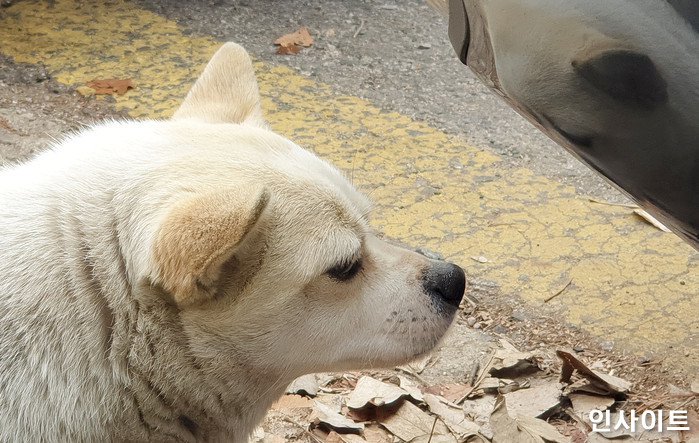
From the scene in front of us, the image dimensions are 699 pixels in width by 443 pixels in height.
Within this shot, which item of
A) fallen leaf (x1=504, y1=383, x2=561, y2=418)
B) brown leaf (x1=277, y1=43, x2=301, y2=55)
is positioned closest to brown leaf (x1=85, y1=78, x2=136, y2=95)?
brown leaf (x1=277, y1=43, x2=301, y2=55)

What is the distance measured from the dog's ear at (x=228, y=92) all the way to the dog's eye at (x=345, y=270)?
2.49 ft

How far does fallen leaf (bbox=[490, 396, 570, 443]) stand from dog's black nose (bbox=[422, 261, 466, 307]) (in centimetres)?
72

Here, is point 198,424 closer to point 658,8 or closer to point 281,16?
point 658,8

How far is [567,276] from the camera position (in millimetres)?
4566

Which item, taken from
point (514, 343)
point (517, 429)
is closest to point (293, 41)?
point (514, 343)

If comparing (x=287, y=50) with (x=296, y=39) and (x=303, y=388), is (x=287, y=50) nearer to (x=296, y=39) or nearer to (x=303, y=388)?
(x=296, y=39)

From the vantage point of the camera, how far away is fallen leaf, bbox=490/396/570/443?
134 inches

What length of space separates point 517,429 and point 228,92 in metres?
1.80

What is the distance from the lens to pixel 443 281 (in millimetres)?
2939

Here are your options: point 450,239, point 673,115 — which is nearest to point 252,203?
point 673,115

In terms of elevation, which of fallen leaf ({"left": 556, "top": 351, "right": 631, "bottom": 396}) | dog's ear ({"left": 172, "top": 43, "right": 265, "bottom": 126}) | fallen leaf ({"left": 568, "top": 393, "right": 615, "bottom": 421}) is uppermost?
dog's ear ({"left": 172, "top": 43, "right": 265, "bottom": 126})

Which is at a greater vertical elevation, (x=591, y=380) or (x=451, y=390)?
(x=591, y=380)

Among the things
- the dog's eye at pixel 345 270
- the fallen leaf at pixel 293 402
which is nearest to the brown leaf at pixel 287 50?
the fallen leaf at pixel 293 402

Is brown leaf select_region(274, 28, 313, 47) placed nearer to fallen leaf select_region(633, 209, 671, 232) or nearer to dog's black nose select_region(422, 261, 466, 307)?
fallen leaf select_region(633, 209, 671, 232)
